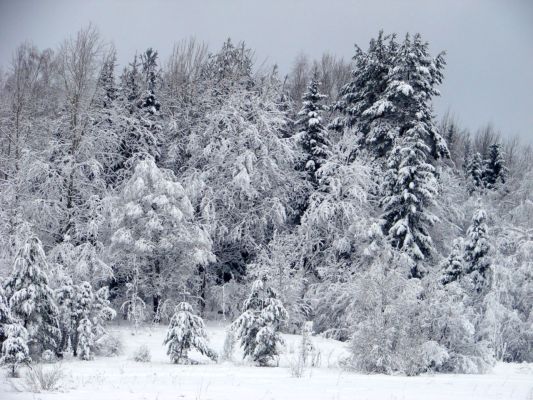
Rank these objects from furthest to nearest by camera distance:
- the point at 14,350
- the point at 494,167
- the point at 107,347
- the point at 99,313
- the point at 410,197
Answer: the point at 494,167 < the point at 410,197 < the point at 107,347 < the point at 99,313 < the point at 14,350

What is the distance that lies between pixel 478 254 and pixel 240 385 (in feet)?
64.1

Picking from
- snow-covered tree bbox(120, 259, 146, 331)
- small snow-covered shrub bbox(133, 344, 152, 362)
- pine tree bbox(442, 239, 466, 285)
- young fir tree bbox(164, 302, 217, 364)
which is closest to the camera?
young fir tree bbox(164, 302, 217, 364)

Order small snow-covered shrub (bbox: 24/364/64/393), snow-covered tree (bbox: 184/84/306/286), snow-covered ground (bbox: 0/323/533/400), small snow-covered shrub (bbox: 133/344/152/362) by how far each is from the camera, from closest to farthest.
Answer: small snow-covered shrub (bbox: 24/364/64/393) < snow-covered ground (bbox: 0/323/533/400) < small snow-covered shrub (bbox: 133/344/152/362) < snow-covered tree (bbox: 184/84/306/286)

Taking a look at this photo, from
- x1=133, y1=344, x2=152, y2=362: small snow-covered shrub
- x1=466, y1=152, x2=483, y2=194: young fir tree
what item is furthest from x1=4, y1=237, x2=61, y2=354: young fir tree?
x1=466, y1=152, x2=483, y2=194: young fir tree

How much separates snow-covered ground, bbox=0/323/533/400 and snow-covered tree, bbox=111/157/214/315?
389 inches

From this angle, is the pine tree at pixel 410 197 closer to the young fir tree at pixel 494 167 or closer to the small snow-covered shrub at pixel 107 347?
the small snow-covered shrub at pixel 107 347

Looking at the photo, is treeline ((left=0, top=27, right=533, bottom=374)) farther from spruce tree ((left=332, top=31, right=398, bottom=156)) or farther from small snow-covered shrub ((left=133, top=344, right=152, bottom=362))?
small snow-covered shrub ((left=133, top=344, right=152, bottom=362))

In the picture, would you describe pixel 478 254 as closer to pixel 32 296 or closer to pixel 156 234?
pixel 156 234

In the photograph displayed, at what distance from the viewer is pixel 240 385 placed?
11.6 m

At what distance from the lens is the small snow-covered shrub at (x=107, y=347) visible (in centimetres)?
1853

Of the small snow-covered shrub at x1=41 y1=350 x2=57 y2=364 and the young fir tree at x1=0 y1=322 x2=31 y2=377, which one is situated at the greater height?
the young fir tree at x1=0 y1=322 x2=31 y2=377

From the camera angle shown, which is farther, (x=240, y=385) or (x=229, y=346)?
(x=229, y=346)

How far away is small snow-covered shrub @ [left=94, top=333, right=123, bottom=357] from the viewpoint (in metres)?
18.5

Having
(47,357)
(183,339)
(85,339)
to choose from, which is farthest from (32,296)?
(183,339)
